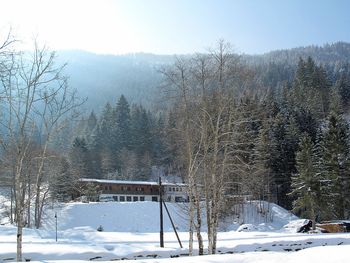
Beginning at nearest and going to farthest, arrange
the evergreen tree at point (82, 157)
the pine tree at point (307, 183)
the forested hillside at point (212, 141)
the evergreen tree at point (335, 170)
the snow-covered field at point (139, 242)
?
the snow-covered field at point (139, 242) → the forested hillside at point (212, 141) → the pine tree at point (307, 183) → the evergreen tree at point (335, 170) → the evergreen tree at point (82, 157)

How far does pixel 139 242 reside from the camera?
30781mm

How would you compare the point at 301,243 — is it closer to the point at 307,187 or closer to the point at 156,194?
the point at 307,187

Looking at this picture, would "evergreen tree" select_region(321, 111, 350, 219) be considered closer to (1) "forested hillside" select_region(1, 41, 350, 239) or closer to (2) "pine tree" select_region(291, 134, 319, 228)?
(1) "forested hillside" select_region(1, 41, 350, 239)

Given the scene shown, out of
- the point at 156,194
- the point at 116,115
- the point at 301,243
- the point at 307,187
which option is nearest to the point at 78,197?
the point at 156,194

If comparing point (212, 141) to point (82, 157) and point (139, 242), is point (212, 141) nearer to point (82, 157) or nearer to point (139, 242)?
point (139, 242)

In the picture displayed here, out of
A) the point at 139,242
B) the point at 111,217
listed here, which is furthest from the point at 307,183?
the point at 111,217

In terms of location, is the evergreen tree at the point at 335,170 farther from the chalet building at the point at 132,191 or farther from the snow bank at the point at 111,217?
the chalet building at the point at 132,191

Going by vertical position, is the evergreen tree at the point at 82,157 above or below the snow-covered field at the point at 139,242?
above

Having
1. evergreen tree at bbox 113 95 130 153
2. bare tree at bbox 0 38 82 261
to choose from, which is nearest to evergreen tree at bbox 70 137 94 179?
evergreen tree at bbox 113 95 130 153

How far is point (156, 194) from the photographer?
77.1m

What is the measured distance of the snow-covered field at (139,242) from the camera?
10969 mm

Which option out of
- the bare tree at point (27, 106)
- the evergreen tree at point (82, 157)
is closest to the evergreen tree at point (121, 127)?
the evergreen tree at point (82, 157)

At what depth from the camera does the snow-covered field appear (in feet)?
36.0

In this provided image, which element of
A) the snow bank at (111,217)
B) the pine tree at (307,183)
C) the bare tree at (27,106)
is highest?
the bare tree at (27,106)
